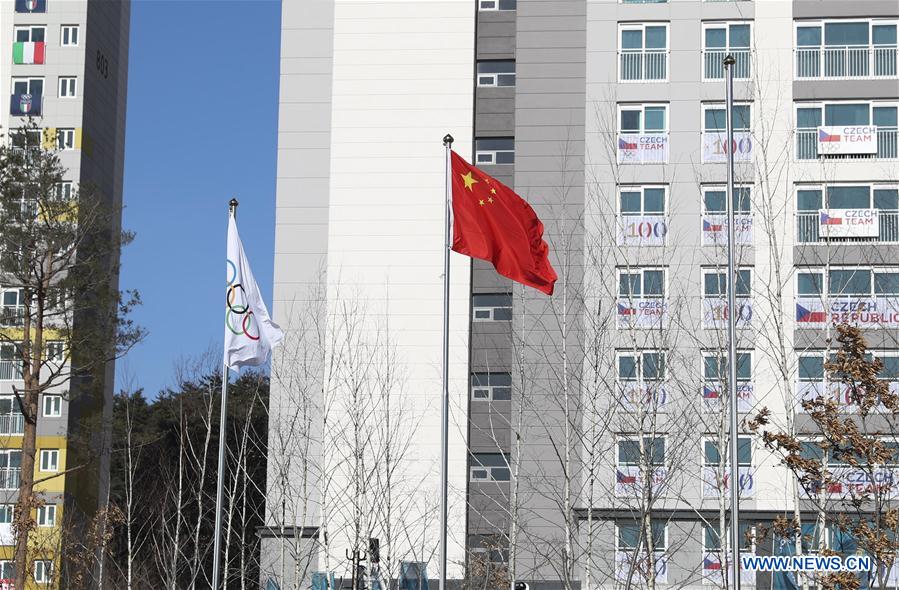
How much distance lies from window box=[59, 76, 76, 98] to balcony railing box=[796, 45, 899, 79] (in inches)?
1372

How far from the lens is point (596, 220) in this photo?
48.8 metres

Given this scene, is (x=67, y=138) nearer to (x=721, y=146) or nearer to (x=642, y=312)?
(x=642, y=312)

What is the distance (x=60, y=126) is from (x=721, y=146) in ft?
108

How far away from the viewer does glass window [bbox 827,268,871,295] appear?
46969mm

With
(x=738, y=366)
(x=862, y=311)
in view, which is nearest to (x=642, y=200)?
(x=738, y=366)

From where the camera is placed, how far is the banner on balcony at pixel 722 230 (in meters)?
47.5

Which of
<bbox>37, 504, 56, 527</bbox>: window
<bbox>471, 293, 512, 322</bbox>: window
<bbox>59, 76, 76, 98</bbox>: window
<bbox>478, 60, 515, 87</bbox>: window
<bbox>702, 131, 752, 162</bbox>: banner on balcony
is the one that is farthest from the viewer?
<bbox>59, 76, 76, 98</bbox>: window

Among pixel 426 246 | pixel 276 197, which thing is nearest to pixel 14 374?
pixel 276 197

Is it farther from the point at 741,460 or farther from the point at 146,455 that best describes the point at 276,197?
the point at 146,455

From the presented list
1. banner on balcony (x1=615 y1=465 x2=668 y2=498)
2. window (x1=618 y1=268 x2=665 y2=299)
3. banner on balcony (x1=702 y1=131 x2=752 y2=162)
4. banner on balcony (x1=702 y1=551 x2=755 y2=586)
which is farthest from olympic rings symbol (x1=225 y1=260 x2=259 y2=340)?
banner on balcony (x1=702 y1=131 x2=752 y2=162)

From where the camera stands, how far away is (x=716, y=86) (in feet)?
161

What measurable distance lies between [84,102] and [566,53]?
26.1m

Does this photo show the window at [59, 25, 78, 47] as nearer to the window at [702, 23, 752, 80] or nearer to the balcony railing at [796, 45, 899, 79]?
the window at [702, 23, 752, 80]

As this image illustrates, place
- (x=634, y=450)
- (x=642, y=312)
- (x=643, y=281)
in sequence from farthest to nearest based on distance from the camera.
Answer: (x=643, y=281) → (x=642, y=312) → (x=634, y=450)
